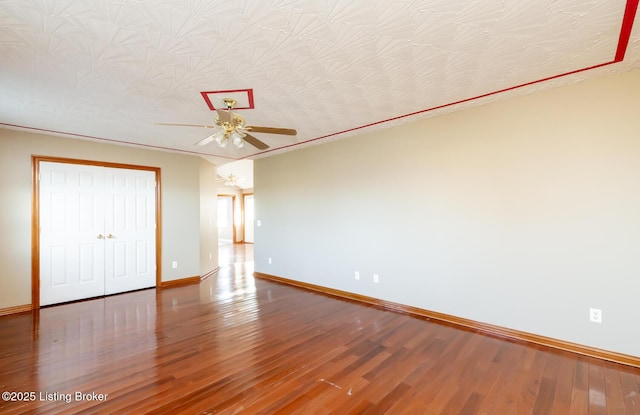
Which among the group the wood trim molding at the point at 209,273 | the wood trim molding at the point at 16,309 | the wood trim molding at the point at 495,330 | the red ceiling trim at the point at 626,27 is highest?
the red ceiling trim at the point at 626,27

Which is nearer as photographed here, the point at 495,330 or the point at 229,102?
the point at 229,102

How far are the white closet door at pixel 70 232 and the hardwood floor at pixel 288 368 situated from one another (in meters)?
0.68

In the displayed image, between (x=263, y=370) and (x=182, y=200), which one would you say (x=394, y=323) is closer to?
(x=263, y=370)

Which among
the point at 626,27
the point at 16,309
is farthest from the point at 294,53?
the point at 16,309

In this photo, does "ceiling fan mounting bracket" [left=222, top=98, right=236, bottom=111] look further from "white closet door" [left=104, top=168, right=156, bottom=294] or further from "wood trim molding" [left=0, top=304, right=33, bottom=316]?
"wood trim molding" [left=0, top=304, right=33, bottom=316]

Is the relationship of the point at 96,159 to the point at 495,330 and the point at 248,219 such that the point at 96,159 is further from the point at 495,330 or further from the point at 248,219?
the point at 248,219

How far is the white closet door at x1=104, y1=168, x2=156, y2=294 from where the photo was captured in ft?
15.4

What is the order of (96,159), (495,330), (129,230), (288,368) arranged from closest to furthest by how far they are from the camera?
1. (288,368)
2. (495,330)
3. (96,159)
4. (129,230)

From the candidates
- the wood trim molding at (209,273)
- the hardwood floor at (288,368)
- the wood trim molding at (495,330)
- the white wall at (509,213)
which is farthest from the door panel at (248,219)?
the hardwood floor at (288,368)

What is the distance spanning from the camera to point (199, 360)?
2.57m

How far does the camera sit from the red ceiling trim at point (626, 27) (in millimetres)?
1704

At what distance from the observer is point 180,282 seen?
5371 mm

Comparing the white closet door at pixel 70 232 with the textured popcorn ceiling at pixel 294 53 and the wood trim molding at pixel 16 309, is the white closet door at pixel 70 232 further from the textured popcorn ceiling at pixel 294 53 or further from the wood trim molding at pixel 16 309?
the textured popcorn ceiling at pixel 294 53

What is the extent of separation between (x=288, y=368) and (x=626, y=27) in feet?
11.4
